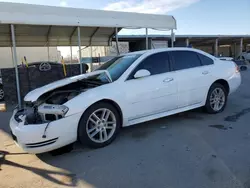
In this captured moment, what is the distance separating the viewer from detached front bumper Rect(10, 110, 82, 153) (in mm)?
3184

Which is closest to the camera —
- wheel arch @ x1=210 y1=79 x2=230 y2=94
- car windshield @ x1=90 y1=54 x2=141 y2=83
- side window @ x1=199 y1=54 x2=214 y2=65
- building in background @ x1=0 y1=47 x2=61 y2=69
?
car windshield @ x1=90 y1=54 x2=141 y2=83

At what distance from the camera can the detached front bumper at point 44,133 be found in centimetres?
318

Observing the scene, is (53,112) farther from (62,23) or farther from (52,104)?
(62,23)

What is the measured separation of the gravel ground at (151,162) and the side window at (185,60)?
123 centimetres

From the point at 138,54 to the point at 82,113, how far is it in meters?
1.79

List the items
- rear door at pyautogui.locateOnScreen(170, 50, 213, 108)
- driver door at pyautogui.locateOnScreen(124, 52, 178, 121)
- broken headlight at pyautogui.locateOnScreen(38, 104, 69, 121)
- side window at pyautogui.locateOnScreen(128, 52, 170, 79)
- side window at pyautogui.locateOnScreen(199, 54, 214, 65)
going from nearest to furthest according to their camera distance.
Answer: broken headlight at pyautogui.locateOnScreen(38, 104, 69, 121), driver door at pyautogui.locateOnScreen(124, 52, 178, 121), side window at pyautogui.locateOnScreen(128, 52, 170, 79), rear door at pyautogui.locateOnScreen(170, 50, 213, 108), side window at pyautogui.locateOnScreen(199, 54, 214, 65)

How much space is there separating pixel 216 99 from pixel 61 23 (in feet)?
16.7

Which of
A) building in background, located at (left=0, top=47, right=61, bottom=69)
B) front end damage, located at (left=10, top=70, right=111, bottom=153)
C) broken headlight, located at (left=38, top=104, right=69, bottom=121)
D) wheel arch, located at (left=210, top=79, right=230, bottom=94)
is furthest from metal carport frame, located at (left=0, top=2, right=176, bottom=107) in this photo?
building in background, located at (left=0, top=47, right=61, bottom=69)

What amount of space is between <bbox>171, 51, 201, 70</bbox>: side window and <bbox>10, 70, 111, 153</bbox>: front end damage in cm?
201

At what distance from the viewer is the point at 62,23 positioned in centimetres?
728

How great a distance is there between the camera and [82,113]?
351 centimetres

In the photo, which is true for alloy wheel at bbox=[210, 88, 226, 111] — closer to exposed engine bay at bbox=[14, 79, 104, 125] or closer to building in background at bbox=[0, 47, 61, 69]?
exposed engine bay at bbox=[14, 79, 104, 125]

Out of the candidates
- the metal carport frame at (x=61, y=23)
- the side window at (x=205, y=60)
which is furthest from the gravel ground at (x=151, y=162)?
the metal carport frame at (x=61, y=23)

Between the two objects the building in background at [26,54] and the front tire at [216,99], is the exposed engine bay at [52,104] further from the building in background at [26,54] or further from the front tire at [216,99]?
the building in background at [26,54]
